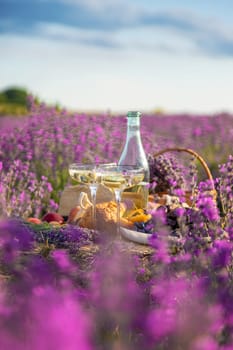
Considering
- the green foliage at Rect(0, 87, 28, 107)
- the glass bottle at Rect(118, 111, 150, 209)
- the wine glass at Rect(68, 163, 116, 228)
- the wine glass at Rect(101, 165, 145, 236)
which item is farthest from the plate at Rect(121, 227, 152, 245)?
the green foliage at Rect(0, 87, 28, 107)

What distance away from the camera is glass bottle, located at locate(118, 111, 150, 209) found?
4039 mm

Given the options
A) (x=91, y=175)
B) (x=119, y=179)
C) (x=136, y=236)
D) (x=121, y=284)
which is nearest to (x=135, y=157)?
(x=91, y=175)

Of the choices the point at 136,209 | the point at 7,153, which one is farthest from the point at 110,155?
the point at 136,209

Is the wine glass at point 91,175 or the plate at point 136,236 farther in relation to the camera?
the wine glass at point 91,175

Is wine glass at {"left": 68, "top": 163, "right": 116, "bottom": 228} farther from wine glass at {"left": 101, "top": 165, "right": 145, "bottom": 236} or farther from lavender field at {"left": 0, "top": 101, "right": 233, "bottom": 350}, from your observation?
lavender field at {"left": 0, "top": 101, "right": 233, "bottom": 350}

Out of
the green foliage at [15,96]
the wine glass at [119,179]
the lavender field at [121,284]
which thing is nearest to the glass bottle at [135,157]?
the lavender field at [121,284]

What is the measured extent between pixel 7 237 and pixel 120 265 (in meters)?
0.47

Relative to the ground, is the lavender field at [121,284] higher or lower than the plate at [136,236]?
higher

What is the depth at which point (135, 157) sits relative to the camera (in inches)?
165

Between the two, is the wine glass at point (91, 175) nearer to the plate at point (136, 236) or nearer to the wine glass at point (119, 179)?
the wine glass at point (119, 179)

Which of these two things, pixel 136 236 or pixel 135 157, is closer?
pixel 136 236

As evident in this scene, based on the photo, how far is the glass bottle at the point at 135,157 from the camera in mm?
4039

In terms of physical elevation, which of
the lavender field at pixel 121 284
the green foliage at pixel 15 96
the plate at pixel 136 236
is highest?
the green foliage at pixel 15 96

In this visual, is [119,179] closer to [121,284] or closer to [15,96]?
[121,284]
